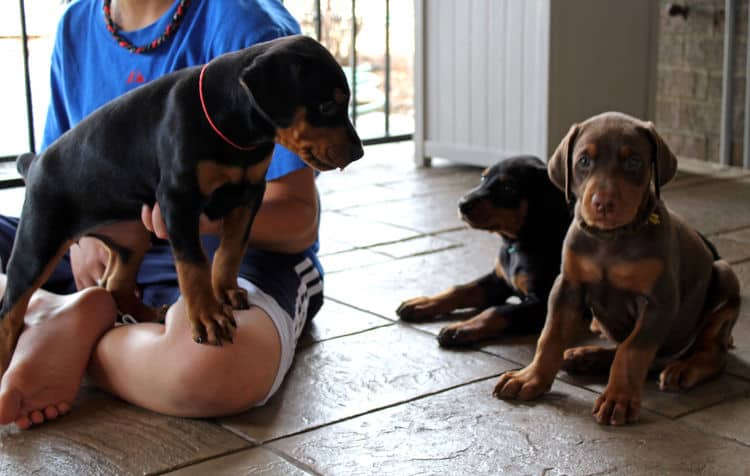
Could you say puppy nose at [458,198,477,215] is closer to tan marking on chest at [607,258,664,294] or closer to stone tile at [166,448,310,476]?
tan marking on chest at [607,258,664,294]

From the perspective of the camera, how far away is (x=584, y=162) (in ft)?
6.93

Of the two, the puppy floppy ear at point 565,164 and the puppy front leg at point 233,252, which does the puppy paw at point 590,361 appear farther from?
the puppy front leg at point 233,252

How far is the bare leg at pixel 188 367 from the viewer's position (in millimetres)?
2096

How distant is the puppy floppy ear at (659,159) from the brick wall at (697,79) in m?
3.21

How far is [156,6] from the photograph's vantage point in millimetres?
2521

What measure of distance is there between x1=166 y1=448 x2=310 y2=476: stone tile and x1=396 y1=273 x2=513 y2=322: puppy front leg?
2.97ft

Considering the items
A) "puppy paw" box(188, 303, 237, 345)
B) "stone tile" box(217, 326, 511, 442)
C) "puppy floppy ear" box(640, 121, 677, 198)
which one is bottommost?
"stone tile" box(217, 326, 511, 442)

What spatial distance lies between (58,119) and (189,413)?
3.39 ft

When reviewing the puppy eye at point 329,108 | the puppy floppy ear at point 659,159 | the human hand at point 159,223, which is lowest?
the human hand at point 159,223

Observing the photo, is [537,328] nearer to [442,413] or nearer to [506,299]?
[506,299]

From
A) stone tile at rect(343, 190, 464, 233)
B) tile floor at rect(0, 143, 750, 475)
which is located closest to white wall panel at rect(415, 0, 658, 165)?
stone tile at rect(343, 190, 464, 233)

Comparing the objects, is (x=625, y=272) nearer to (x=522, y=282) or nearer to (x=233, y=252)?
(x=522, y=282)

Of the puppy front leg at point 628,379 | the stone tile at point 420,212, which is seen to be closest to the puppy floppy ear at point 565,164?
the puppy front leg at point 628,379

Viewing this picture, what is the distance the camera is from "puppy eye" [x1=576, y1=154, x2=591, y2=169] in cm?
210
